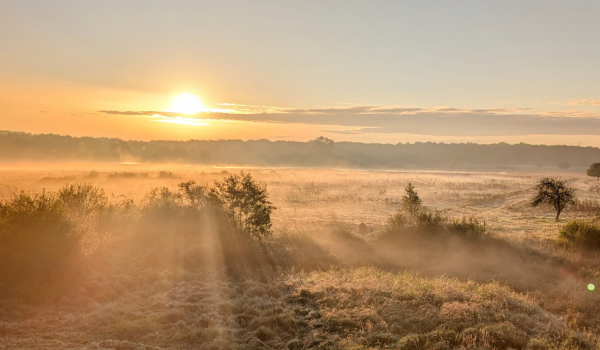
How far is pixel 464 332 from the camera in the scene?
39.4 feet

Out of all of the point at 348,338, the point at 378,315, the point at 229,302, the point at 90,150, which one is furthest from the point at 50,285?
the point at 90,150

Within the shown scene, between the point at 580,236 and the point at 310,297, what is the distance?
781 inches

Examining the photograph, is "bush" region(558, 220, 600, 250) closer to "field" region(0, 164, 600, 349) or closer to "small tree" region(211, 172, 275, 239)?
"field" region(0, 164, 600, 349)

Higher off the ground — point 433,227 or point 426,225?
point 426,225

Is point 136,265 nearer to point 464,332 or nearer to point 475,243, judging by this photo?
point 464,332

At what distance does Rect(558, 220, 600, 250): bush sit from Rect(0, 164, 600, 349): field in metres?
0.90

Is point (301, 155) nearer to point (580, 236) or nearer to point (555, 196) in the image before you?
point (555, 196)

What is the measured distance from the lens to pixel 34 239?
14.3 metres

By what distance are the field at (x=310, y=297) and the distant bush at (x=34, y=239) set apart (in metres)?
0.59

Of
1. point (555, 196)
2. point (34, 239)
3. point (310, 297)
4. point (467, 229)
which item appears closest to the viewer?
point (34, 239)

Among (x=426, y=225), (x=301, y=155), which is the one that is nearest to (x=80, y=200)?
(x=426, y=225)

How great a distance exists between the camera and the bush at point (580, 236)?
24391mm

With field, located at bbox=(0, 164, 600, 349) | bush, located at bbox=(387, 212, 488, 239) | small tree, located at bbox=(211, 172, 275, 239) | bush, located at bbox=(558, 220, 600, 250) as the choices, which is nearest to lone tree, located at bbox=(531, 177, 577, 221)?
bush, located at bbox=(558, 220, 600, 250)

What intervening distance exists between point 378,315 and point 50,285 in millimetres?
11534
